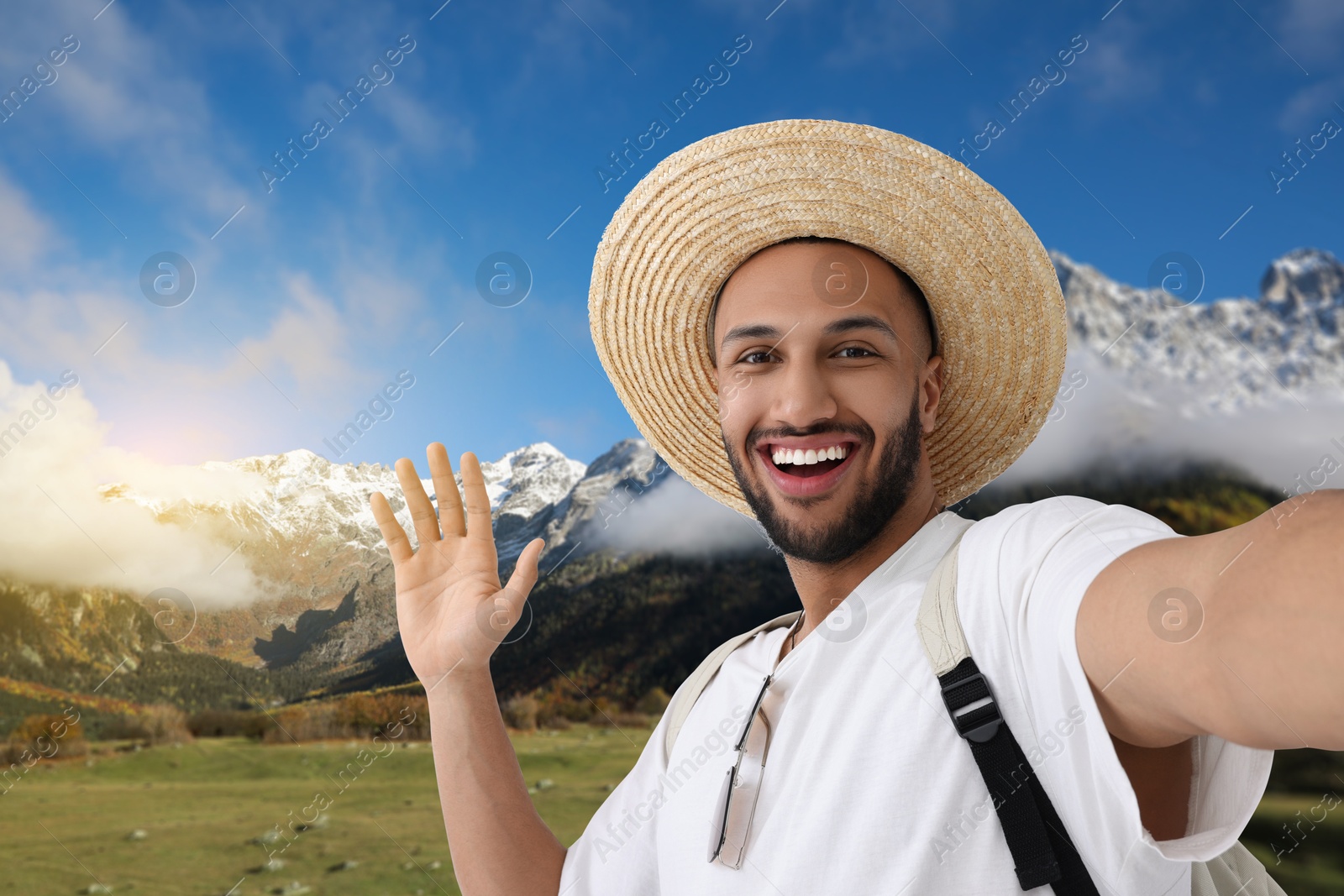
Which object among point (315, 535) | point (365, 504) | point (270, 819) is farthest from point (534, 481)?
point (270, 819)

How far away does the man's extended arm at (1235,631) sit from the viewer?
43 centimetres

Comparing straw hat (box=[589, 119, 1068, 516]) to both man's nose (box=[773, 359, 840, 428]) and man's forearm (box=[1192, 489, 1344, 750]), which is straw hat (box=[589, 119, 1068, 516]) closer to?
man's nose (box=[773, 359, 840, 428])

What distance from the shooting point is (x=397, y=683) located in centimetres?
1377

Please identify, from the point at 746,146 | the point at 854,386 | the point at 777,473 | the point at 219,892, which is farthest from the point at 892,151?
the point at 219,892

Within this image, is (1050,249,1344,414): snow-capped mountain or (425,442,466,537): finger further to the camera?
(1050,249,1344,414): snow-capped mountain

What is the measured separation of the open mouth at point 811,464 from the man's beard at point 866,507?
0.02 m

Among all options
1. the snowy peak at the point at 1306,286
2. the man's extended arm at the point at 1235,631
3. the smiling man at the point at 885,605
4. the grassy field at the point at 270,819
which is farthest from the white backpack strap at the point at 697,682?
the snowy peak at the point at 1306,286

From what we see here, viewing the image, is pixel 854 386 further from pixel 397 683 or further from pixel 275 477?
pixel 275 477

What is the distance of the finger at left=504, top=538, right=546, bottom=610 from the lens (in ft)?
3.75

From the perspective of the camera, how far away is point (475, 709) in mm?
1185

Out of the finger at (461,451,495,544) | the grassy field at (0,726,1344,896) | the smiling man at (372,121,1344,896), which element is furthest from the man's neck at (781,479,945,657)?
the grassy field at (0,726,1344,896)

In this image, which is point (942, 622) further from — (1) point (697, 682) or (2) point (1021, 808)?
(1) point (697, 682)

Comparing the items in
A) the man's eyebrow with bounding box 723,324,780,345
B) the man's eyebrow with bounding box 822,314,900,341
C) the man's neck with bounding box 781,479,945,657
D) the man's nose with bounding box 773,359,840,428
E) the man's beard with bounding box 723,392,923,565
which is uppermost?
the man's eyebrow with bounding box 723,324,780,345

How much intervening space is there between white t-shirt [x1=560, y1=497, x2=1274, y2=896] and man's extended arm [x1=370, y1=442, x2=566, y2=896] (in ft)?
0.60
